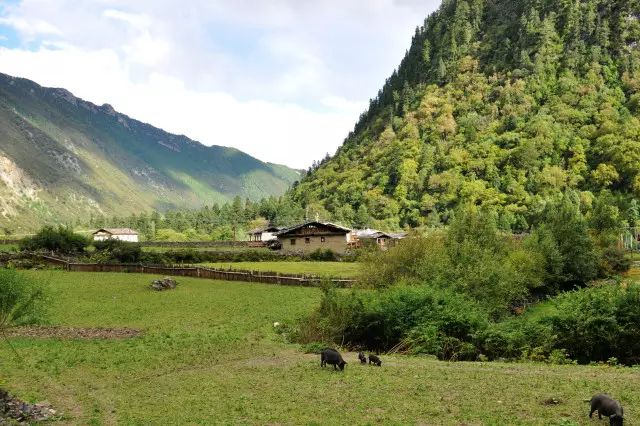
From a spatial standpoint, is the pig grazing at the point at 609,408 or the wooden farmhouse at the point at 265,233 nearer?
the pig grazing at the point at 609,408

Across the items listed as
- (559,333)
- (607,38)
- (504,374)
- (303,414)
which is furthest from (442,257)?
(607,38)

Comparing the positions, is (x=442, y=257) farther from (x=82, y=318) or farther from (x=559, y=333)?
(x=82, y=318)

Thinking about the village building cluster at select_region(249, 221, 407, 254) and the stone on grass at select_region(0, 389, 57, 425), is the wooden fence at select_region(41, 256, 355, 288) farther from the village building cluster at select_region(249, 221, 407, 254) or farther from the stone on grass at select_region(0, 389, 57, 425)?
the stone on grass at select_region(0, 389, 57, 425)

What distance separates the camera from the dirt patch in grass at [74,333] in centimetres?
3481

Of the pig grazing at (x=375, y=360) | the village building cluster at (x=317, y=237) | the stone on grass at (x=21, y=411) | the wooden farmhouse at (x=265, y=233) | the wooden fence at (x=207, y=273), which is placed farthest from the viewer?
the wooden farmhouse at (x=265, y=233)

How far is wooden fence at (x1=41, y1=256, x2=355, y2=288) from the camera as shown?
5903 centimetres

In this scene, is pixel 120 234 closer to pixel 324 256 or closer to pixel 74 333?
pixel 324 256

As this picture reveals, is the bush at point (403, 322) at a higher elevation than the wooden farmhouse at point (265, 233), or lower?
lower

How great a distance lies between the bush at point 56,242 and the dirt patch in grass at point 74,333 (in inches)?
2106

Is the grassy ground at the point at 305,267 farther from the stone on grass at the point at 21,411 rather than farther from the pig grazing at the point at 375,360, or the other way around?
the stone on grass at the point at 21,411

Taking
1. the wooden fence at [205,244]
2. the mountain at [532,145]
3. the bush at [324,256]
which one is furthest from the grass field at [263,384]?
the mountain at [532,145]

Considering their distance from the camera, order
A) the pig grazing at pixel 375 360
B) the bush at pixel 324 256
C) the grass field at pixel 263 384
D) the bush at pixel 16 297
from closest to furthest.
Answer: the grass field at pixel 263 384
the bush at pixel 16 297
the pig grazing at pixel 375 360
the bush at pixel 324 256

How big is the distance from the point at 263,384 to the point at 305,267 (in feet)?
185

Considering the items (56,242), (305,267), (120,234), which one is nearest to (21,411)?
(305,267)
